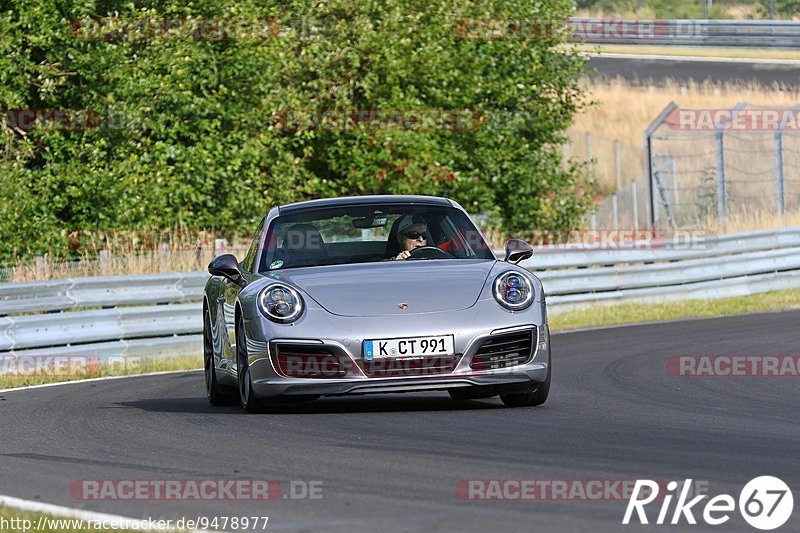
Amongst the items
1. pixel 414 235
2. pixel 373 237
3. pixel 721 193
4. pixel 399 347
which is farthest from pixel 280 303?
pixel 721 193

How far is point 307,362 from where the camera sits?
30.6 feet

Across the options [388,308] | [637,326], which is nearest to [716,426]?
[388,308]

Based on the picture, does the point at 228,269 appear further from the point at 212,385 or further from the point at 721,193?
the point at 721,193

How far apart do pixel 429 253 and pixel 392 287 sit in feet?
3.39

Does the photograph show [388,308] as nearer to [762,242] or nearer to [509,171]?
[762,242]

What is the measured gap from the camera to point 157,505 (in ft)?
20.6

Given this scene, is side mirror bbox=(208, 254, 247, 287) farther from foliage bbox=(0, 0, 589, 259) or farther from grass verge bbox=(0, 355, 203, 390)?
foliage bbox=(0, 0, 589, 259)

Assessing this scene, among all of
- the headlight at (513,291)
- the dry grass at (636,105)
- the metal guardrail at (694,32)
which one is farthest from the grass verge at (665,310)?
the metal guardrail at (694,32)

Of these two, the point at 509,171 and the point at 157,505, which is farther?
the point at 509,171

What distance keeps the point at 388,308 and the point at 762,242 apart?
47.5 feet

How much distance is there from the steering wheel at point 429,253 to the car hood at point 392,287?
0.45m

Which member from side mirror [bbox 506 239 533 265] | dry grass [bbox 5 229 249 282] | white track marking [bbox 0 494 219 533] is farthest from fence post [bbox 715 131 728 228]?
white track marking [bbox 0 494 219 533]

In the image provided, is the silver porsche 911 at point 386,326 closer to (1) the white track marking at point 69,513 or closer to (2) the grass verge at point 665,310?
(1) the white track marking at point 69,513

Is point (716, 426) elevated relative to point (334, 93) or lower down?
lower down
